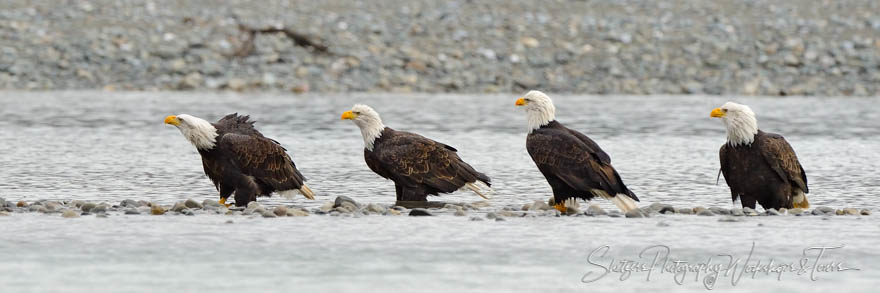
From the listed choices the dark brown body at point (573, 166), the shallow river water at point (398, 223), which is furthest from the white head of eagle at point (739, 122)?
the dark brown body at point (573, 166)

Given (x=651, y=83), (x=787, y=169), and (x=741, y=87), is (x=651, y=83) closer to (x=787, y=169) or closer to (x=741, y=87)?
(x=741, y=87)

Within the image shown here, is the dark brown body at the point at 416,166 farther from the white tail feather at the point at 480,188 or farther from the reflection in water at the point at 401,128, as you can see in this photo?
the reflection in water at the point at 401,128

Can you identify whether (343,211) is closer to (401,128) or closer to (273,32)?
(401,128)

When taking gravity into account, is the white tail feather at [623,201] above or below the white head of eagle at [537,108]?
below

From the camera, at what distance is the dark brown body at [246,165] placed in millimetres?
10859

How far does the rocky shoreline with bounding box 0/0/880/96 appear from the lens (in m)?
28.4

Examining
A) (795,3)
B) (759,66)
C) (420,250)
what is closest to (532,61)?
(759,66)

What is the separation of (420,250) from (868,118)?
15.4 metres

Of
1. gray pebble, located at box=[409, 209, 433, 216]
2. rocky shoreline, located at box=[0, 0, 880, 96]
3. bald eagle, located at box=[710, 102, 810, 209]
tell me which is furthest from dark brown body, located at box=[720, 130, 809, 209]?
rocky shoreline, located at box=[0, 0, 880, 96]

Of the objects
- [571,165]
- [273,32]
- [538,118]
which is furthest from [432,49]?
[571,165]

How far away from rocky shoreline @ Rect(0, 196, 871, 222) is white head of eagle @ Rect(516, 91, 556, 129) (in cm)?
68

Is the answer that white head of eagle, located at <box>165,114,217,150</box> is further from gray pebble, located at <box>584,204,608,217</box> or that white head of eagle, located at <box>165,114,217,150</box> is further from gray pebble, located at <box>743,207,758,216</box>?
gray pebble, located at <box>743,207,758,216</box>

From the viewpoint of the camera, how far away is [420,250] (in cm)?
853

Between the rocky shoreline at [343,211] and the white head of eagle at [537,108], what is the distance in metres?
0.68
